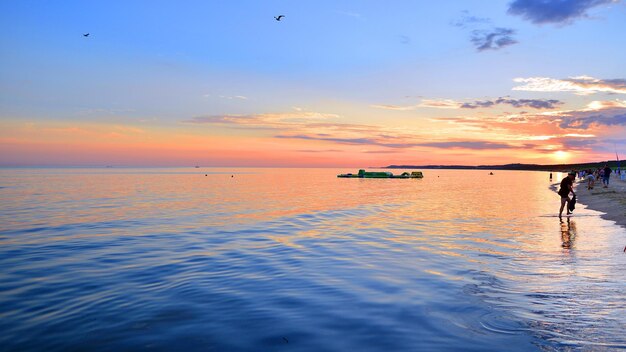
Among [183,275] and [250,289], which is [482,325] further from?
[183,275]

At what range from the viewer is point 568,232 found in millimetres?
21594

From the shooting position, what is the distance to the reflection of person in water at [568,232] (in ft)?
59.6

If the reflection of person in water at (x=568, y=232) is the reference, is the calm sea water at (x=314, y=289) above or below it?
below

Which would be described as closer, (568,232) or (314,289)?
(314,289)

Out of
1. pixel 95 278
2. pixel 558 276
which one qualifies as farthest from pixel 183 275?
pixel 558 276

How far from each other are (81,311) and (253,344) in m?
4.70

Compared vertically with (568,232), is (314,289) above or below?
below

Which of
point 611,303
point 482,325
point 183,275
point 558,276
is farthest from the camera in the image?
point 183,275

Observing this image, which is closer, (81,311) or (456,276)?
(81,311)

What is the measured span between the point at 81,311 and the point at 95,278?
3669 millimetres

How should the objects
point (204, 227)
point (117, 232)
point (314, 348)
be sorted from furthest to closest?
point (204, 227), point (117, 232), point (314, 348)

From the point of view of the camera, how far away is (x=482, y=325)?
26.8 ft

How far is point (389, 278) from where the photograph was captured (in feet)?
40.9

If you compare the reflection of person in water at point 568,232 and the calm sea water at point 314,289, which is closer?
the calm sea water at point 314,289
